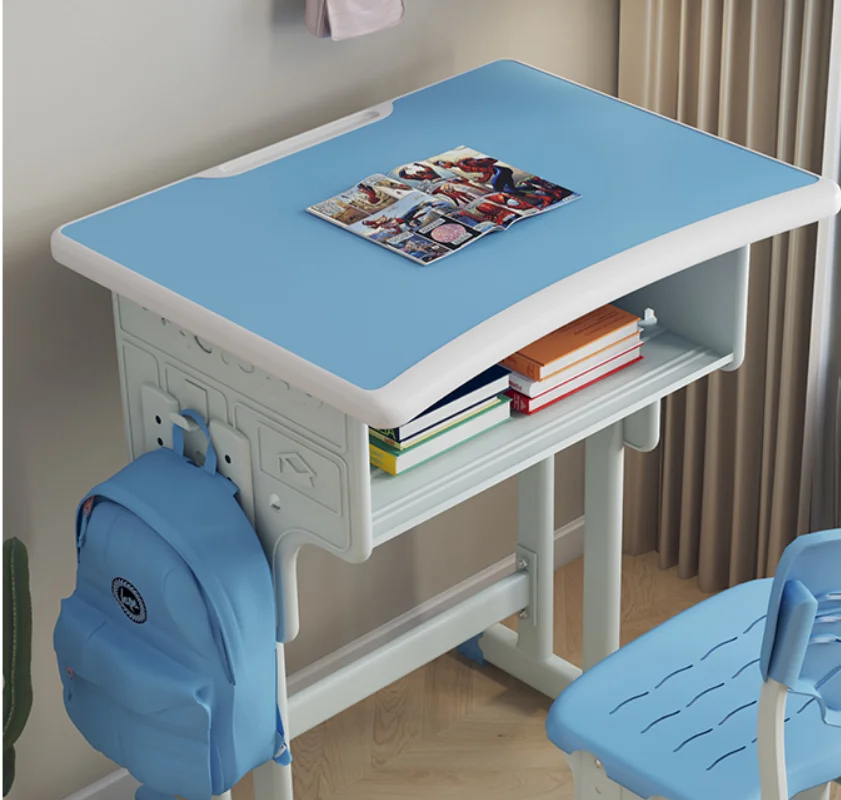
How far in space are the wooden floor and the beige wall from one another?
32 cm

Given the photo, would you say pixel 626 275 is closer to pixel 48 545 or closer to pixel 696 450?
pixel 48 545

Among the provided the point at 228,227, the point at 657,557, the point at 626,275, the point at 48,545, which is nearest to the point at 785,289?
the point at 657,557

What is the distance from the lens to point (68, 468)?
2141 mm

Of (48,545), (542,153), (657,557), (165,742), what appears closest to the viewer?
(165,742)

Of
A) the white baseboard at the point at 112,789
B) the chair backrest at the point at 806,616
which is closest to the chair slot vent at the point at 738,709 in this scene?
the chair backrest at the point at 806,616

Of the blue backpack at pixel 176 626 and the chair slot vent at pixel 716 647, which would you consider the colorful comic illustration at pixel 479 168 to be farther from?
the chair slot vent at pixel 716 647

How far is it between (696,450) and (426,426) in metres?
1.20

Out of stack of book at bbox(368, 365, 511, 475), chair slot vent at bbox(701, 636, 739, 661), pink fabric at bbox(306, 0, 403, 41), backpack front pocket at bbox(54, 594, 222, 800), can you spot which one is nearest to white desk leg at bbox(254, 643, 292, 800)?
backpack front pocket at bbox(54, 594, 222, 800)

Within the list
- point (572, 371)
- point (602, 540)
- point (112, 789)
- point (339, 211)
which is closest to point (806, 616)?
point (572, 371)

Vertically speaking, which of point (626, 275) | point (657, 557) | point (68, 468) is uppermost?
point (626, 275)

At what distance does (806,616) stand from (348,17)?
1109mm

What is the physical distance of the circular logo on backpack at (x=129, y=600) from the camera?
1821mm

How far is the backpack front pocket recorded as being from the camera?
1792mm

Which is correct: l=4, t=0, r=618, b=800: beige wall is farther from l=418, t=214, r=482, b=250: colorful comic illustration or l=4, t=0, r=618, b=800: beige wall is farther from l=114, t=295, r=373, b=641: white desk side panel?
l=418, t=214, r=482, b=250: colorful comic illustration
